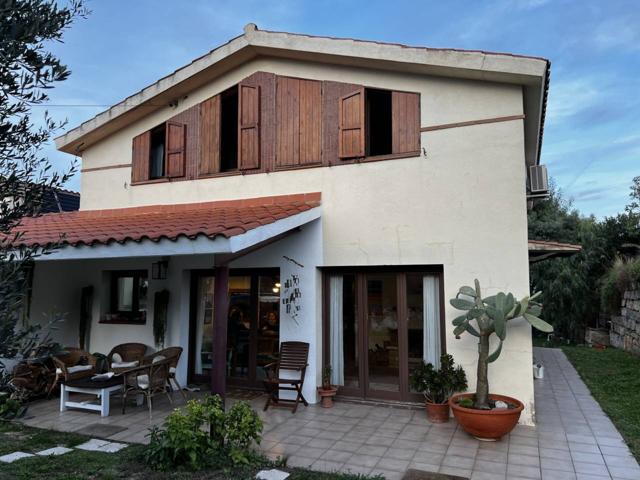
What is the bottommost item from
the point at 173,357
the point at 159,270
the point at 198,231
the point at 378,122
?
the point at 173,357

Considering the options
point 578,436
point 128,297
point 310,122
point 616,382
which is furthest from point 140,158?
point 616,382

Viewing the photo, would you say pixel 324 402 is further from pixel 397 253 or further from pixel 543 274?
pixel 543 274

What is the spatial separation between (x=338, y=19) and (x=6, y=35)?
13.9 metres

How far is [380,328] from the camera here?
8.35 m

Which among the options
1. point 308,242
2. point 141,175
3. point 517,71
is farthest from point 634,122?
point 141,175

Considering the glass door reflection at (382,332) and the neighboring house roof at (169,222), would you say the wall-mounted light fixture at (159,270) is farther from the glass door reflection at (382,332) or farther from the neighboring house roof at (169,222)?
the glass door reflection at (382,332)

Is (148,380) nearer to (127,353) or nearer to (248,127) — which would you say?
(127,353)

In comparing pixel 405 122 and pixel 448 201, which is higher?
pixel 405 122

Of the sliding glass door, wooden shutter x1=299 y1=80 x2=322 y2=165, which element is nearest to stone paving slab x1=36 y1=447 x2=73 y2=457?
the sliding glass door

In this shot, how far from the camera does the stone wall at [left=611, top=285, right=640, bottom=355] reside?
1411cm

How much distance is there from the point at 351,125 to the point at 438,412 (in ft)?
17.7

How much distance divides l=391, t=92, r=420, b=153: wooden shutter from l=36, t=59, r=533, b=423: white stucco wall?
0.14 meters

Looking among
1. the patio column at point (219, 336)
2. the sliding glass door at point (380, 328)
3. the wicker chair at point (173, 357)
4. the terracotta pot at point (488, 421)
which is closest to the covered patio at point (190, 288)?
the sliding glass door at point (380, 328)

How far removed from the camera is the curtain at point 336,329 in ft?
27.9
